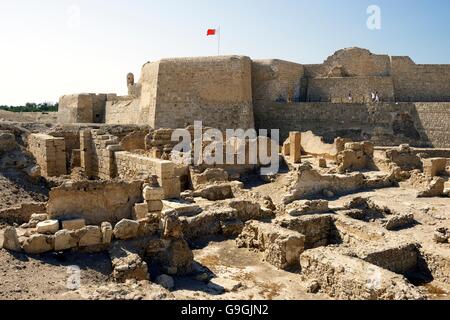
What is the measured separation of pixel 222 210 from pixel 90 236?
12.9 feet

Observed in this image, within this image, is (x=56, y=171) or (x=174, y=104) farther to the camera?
(x=174, y=104)

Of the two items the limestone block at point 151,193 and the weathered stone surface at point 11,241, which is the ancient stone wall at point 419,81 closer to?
the limestone block at point 151,193

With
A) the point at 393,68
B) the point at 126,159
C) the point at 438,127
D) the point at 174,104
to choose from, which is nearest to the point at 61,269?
the point at 126,159

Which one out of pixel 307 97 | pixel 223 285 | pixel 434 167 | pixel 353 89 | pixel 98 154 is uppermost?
pixel 353 89

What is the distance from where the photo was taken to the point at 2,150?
12.2m

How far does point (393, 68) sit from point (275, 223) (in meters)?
20.1

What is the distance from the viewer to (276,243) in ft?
27.1

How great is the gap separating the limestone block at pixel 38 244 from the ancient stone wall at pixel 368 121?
63.9 feet

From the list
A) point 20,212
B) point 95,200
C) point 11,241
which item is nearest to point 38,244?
point 11,241

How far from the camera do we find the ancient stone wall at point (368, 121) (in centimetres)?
2311

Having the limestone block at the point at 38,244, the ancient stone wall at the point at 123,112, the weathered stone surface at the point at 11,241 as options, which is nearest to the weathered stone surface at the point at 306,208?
the limestone block at the point at 38,244

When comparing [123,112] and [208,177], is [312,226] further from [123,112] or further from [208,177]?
[123,112]

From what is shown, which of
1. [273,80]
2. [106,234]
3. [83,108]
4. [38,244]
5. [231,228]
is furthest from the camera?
[83,108]

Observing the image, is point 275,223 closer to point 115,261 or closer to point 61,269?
point 115,261
